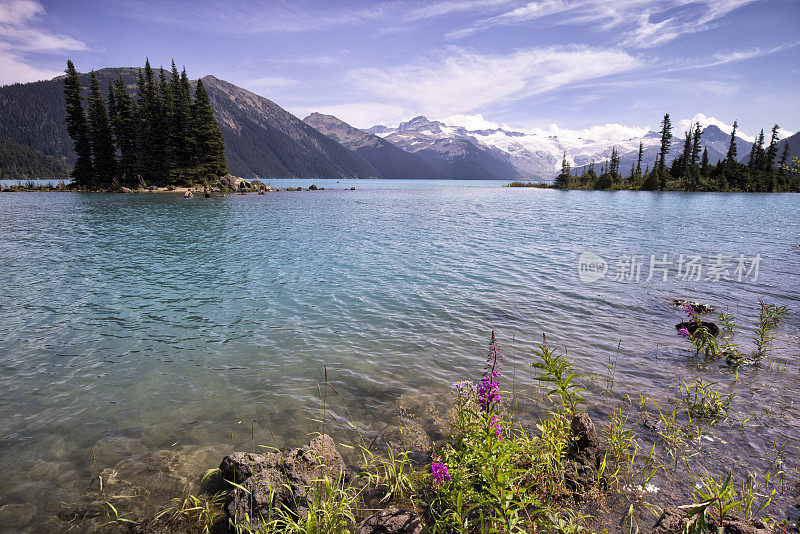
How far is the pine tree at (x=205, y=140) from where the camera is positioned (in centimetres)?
8000

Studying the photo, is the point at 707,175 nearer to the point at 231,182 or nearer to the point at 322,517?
the point at 231,182

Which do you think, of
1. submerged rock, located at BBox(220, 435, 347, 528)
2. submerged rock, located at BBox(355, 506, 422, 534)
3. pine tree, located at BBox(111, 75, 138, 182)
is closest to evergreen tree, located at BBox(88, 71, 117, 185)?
pine tree, located at BBox(111, 75, 138, 182)

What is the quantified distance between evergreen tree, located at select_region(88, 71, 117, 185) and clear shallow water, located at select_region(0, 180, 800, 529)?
234 feet

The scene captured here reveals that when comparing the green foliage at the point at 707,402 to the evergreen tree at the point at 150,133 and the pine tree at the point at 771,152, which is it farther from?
the pine tree at the point at 771,152

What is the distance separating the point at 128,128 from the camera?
81500 millimetres

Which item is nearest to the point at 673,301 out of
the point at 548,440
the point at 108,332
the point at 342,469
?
the point at 548,440

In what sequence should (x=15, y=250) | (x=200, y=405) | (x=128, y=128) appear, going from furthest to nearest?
(x=128, y=128) → (x=15, y=250) → (x=200, y=405)

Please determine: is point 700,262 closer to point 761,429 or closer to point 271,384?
point 761,429

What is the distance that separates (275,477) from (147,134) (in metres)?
97.3

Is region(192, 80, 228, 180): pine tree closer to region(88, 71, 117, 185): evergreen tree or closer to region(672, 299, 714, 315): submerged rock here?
region(88, 71, 117, 185): evergreen tree

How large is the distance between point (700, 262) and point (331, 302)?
22.7 m

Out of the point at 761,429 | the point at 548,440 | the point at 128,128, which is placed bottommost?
the point at 761,429

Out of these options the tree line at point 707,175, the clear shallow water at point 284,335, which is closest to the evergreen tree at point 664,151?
the tree line at point 707,175

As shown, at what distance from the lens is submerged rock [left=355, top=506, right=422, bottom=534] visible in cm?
410
